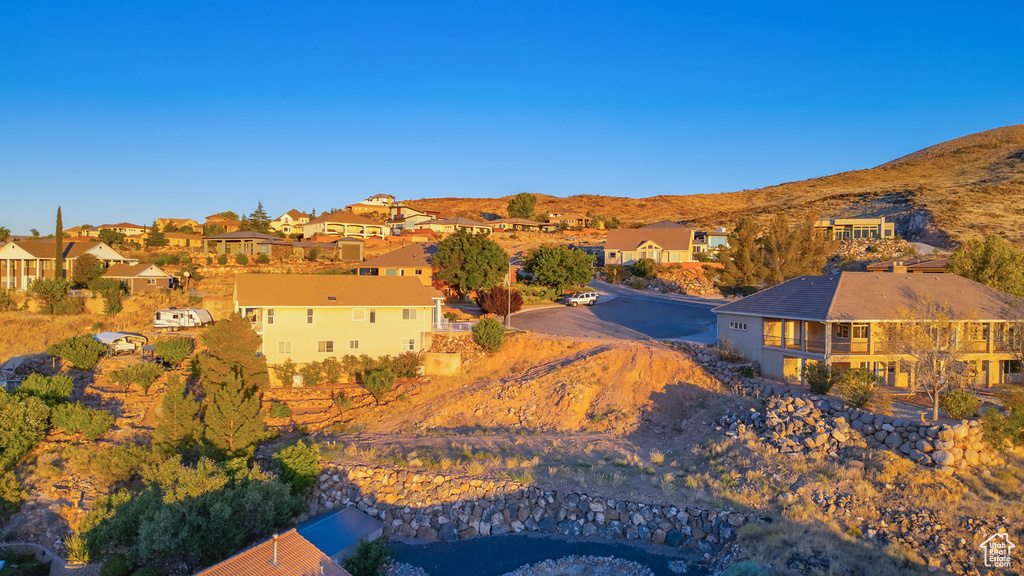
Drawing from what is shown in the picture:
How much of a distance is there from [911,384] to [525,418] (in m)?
16.0

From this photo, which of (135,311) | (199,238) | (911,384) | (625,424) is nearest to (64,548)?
(625,424)

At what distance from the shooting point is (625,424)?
2528 cm

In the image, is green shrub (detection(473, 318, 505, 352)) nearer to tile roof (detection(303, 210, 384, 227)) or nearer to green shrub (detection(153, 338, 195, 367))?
green shrub (detection(153, 338, 195, 367))

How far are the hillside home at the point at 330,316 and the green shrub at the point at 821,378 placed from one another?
19.3 meters

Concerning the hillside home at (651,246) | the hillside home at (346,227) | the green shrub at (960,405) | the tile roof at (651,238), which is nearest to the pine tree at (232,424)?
the green shrub at (960,405)

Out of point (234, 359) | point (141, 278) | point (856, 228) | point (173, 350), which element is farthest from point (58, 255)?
point (856, 228)

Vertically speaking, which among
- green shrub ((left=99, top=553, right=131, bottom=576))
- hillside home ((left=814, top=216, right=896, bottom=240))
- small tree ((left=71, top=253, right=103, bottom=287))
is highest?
hillside home ((left=814, top=216, right=896, bottom=240))

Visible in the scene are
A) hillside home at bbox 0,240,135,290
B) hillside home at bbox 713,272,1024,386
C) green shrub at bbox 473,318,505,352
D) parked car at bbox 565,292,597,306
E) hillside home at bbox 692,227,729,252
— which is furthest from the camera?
hillside home at bbox 692,227,729,252

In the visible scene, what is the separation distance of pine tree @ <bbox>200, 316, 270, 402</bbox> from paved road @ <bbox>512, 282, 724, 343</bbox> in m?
15.9

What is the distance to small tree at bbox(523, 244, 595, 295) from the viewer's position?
1903 inches

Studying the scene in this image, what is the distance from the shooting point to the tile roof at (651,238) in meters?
63.6

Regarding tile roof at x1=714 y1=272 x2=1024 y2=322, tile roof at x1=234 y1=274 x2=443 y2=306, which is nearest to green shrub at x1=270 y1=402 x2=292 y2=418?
tile roof at x1=234 y1=274 x2=443 y2=306

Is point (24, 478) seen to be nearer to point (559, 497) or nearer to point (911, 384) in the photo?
point (559, 497)

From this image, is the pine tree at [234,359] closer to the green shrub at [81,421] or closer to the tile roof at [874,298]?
the green shrub at [81,421]
